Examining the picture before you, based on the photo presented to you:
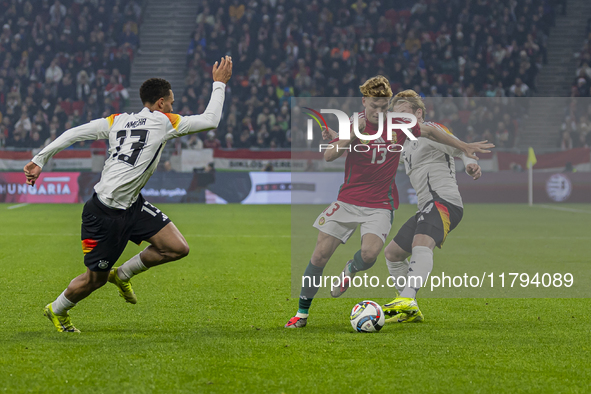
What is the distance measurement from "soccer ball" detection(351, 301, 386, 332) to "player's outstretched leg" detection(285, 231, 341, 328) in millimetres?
440

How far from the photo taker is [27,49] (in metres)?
27.3

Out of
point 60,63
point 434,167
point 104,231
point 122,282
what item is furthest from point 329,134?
point 60,63

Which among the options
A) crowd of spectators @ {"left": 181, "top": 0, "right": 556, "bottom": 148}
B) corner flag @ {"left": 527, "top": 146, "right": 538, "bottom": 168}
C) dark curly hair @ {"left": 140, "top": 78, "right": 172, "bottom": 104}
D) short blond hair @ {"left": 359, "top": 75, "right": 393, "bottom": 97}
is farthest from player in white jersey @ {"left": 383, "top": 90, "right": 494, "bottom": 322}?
crowd of spectators @ {"left": 181, "top": 0, "right": 556, "bottom": 148}

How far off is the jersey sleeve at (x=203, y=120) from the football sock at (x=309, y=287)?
1471 millimetres

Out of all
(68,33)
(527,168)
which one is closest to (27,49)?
(68,33)

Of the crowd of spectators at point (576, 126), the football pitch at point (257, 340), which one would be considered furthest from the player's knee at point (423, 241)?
the crowd of spectators at point (576, 126)

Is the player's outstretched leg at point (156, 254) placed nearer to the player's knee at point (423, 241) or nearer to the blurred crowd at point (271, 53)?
the player's knee at point (423, 241)

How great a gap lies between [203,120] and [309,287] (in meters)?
1.61

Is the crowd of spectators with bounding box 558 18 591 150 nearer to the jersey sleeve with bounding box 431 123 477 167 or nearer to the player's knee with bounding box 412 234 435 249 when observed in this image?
the jersey sleeve with bounding box 431 123 477 167

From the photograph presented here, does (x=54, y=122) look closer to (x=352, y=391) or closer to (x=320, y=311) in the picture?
(x=320, y=311)

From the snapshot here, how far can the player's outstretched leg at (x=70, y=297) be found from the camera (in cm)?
536

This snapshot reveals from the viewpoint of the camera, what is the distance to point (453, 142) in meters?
6.17

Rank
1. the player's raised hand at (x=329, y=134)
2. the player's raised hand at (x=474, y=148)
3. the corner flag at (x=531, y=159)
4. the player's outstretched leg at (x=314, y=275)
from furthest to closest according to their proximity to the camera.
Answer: the corner flag at (x=531, y=159) < the player's raised hand at (x=474, y=148) < the player's raised hand at (x=329, y=134) < the player's outstretched leg at (x=314, y=275)

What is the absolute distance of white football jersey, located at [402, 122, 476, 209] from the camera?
6285 millimetres
